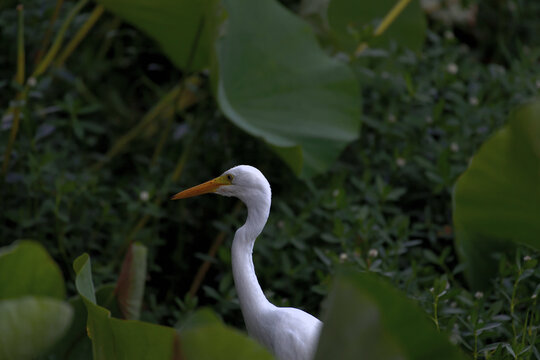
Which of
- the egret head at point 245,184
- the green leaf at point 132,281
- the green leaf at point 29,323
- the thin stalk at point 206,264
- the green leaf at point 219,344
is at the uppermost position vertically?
the green leaf at point 219,344

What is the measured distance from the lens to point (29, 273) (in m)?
0.93

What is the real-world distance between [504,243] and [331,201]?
18.3 inches

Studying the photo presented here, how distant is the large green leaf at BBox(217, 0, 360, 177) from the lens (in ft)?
6.50

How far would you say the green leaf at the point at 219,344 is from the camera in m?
0.73

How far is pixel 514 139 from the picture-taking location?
105 cm

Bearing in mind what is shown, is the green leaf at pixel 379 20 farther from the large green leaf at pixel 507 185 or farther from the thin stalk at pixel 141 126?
the large green leaf at pixel 507 185

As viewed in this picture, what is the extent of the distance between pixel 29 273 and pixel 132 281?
465mm

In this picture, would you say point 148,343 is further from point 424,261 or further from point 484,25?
point 484,25

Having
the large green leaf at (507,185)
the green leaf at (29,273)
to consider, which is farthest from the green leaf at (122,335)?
the large green leaf at (507,185)

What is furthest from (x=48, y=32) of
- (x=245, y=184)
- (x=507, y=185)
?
(x=507, y=185)

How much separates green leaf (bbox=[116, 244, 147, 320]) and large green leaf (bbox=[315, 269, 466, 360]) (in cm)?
64

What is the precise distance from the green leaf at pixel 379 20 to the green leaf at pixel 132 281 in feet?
4.37

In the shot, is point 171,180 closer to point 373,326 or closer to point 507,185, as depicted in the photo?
point 507,185

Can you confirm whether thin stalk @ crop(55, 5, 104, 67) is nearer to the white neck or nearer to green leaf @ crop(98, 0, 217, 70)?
green leaf @ crop(98, 0, 217, 70)
